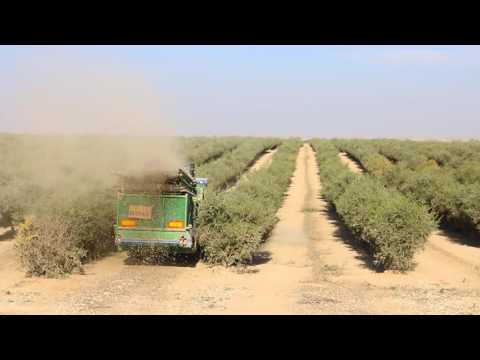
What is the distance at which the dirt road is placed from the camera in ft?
35.4

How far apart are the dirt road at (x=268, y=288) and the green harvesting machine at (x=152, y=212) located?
96 centimetres

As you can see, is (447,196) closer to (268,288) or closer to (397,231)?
(397,231)

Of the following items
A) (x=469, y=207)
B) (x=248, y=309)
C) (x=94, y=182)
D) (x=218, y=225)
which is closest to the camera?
(x=248, y=309)

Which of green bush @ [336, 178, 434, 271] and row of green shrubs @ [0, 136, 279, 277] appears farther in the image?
green bush @ [336, 178, 434, 271]

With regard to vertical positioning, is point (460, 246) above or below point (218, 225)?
below

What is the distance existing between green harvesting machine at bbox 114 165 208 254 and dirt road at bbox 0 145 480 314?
0.96 meters

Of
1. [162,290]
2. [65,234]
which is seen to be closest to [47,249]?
[65,234]

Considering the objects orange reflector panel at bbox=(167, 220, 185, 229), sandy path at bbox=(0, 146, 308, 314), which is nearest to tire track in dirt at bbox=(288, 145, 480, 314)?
sandy path at bbox=(0, 146, 308, 314)

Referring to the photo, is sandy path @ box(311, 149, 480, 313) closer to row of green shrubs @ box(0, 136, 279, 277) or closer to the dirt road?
the dirt road

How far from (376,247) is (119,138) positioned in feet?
29.7

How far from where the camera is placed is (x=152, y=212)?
13875 mm
